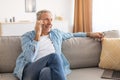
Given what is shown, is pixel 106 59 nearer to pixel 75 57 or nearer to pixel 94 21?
pixel 75 57

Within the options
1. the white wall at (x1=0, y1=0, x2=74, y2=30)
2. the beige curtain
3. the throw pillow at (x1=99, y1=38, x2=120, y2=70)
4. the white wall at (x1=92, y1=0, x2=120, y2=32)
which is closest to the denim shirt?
the throw pillow at (x1=99, y1=38, x2=120, y2=70)

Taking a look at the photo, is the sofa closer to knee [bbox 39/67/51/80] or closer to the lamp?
knee [bbox 39/67/51/80]

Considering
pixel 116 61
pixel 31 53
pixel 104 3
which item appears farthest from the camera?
pixel 104 3

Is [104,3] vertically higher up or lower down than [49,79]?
higher up

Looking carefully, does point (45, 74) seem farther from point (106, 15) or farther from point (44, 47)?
point (106, 15)

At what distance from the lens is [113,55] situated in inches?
88.6

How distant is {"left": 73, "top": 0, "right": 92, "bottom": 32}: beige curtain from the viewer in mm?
5113

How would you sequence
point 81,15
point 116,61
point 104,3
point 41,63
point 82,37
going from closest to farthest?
point 41,63
point 116,61
point 82,37
point 104,3
point 81,15

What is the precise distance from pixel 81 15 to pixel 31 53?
3327 millimetres

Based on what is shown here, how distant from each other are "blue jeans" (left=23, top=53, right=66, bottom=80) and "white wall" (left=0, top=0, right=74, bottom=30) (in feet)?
11.6

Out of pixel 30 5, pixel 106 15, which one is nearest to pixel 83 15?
pixel 106 15

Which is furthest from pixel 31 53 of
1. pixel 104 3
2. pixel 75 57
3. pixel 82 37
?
pixel 104 3

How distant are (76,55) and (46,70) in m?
0.61

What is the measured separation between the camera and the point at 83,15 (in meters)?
5.22
